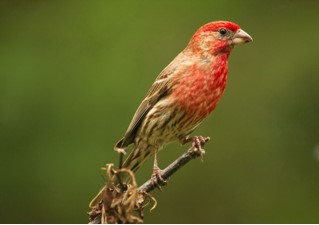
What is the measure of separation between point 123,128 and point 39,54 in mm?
1465

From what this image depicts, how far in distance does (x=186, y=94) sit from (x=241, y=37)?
48cm

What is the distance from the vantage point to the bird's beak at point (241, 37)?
16.1 ft

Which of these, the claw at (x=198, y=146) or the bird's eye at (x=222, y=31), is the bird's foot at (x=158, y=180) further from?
the bird's eye at (x=222, y=31)

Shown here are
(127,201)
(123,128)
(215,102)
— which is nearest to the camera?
(127,201)

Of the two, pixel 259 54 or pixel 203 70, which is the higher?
pixel 259 54

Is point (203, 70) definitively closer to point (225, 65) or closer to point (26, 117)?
point (225, 65)

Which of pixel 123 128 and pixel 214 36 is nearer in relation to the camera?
pixel 214 36

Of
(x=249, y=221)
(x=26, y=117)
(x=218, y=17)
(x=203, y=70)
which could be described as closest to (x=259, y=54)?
(x=218, y=17)

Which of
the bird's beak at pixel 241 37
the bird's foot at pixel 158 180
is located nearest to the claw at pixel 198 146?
the bird's foot at pixel 158 180

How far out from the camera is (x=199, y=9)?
8.91 metres

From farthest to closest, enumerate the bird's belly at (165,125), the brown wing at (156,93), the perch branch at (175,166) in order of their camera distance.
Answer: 1. the brown wing at (156,93)
2. the bird's belly at (165,125)
3. the perch branch at (175,166)

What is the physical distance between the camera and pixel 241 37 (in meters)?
4.95

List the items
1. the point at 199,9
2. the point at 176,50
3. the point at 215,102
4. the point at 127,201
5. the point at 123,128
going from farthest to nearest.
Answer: the point at 199,9 < the point at 176,50 < the point at 123,128 < the point at 215,102 < the point at 127,201

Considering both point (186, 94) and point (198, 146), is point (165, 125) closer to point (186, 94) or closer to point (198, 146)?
point (186, 94)
